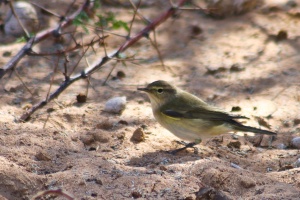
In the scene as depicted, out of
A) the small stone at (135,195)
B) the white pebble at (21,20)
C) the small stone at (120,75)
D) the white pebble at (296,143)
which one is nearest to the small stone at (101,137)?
the small stone at (135,195)

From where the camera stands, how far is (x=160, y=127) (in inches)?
297

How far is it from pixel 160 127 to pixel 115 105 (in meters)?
0.60

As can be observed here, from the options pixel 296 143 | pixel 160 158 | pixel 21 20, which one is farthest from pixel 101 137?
pixel 21 20

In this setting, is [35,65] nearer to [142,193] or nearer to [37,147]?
[37,147]

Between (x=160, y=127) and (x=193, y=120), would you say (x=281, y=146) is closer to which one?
(x=193, y=120)

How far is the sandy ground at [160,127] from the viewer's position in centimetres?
560

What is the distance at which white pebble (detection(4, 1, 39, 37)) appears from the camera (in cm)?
935

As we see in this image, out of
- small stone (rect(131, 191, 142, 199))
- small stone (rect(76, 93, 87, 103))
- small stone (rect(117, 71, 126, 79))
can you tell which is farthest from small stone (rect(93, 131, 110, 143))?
small stone (rect(117, 71, 126, 79))

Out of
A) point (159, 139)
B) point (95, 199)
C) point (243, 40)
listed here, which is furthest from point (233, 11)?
point (95, 199)

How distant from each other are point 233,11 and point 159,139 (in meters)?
3.68

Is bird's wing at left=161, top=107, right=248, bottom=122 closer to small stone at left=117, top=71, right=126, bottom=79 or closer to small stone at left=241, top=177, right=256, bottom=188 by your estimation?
small stone at left=241, top=177, right=256, bottom=188

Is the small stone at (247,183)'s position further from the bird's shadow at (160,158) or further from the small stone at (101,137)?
the small stone at (101,137)

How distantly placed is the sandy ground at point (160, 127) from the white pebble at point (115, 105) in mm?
70

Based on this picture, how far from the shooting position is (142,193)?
17.8ft
